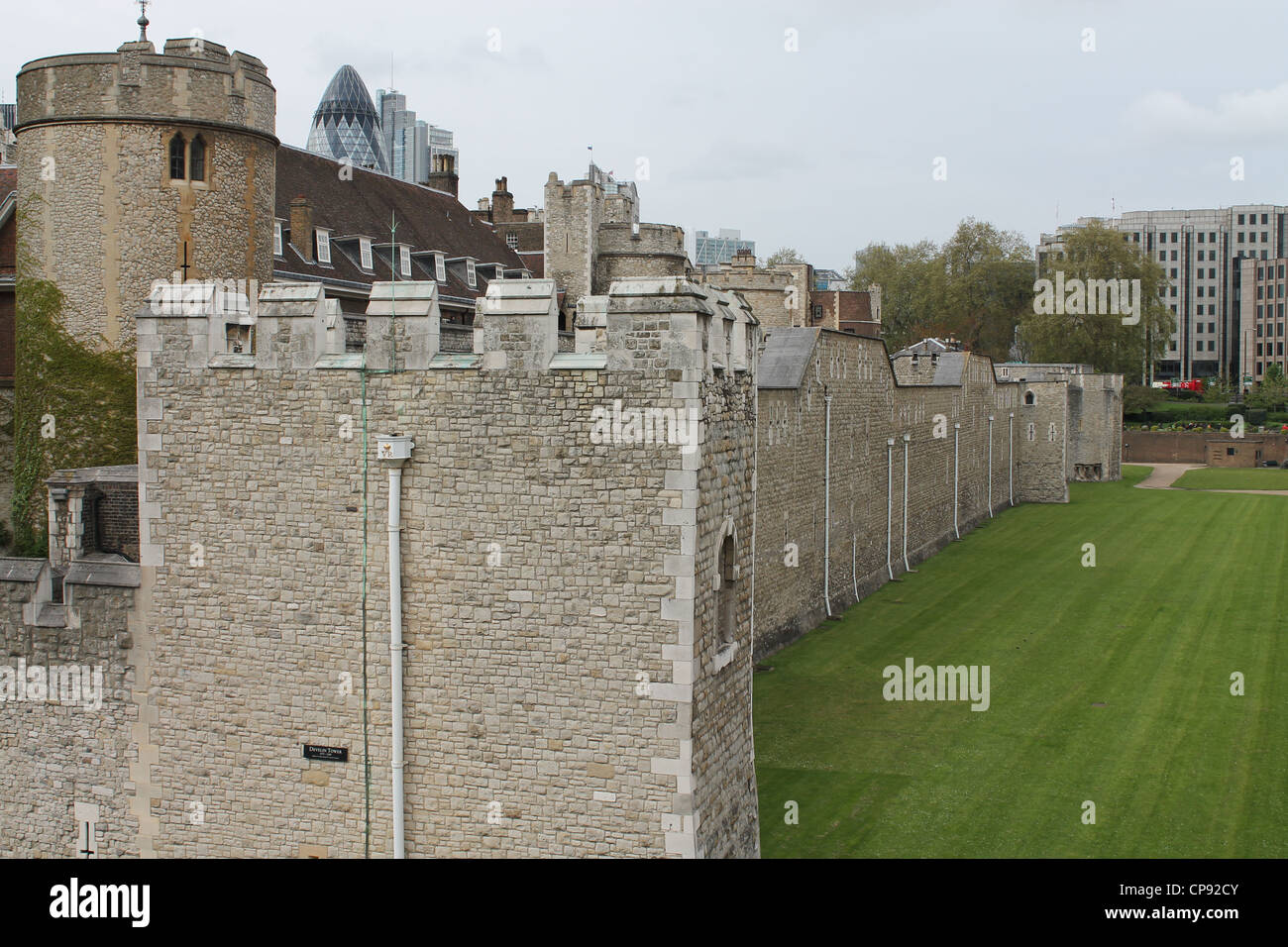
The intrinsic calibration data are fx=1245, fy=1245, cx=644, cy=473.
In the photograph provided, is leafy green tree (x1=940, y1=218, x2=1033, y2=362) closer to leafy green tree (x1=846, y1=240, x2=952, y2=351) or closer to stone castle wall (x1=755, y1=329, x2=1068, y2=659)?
leafy green tree (x1=846, y1=240, x2=952, y2=351)

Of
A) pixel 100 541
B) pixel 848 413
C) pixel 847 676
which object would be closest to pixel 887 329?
pixel 848 413

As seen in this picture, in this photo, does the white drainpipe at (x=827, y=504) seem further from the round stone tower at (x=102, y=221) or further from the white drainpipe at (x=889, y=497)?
the round stone tower at (x=102, y=221)

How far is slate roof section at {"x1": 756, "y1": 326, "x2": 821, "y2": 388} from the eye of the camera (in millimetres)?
24219

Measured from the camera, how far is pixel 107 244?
21469 mm

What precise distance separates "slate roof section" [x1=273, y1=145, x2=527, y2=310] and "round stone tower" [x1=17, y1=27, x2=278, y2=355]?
9934 mm

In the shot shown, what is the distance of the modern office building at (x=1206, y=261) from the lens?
132m

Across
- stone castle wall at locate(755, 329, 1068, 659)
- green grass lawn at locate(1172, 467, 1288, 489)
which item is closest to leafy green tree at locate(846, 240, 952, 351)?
green grass lawn at locate(1172, 467, 1288, 489)

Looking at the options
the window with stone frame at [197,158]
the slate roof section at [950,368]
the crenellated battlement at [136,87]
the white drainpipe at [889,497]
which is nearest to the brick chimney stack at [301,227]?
the crenellated battlement at [136,87]

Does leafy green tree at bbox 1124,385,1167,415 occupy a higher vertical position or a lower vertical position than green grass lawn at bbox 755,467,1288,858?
higher

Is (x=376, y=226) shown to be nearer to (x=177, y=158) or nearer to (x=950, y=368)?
(x=950, y=368)

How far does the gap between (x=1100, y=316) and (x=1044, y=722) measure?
210 feet

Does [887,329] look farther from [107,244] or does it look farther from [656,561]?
[656,561]

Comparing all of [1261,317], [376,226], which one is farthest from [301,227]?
[1261,317]

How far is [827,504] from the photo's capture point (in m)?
26.6
